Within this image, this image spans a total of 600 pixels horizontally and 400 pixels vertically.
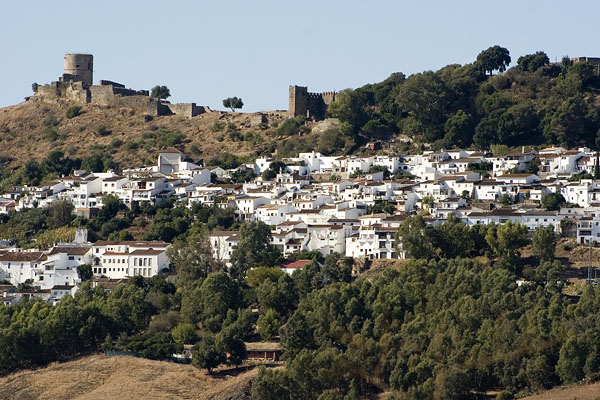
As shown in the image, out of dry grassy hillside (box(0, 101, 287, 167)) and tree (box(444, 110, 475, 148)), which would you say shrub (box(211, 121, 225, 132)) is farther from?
tree (box(444, 110, 475, 148))

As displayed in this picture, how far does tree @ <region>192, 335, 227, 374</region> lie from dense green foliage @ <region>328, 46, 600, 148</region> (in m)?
28.2

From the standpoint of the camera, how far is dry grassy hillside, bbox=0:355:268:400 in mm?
48562

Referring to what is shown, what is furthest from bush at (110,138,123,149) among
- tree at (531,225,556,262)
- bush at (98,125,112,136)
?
tree at (531,225,556,262)

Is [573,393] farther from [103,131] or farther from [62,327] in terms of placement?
[103,131]

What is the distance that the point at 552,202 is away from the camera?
60938mm

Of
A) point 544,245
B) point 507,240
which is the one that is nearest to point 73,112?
point 507,240

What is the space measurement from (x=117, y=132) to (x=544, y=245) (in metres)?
38.5

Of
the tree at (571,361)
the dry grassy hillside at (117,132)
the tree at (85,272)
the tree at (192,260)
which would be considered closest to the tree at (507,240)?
the tree at (571,361)

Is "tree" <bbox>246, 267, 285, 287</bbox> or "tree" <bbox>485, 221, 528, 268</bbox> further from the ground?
"tree" <bbox>485, 221, 528, 268</bbox>

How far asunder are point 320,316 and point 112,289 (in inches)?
463

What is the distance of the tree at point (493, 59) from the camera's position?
82875 millimetres

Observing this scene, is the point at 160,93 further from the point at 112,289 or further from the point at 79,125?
the point at 112,289

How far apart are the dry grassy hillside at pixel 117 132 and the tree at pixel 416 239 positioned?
2429cm

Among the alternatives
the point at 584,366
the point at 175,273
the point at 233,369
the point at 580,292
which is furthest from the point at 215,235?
the point at 584,366
